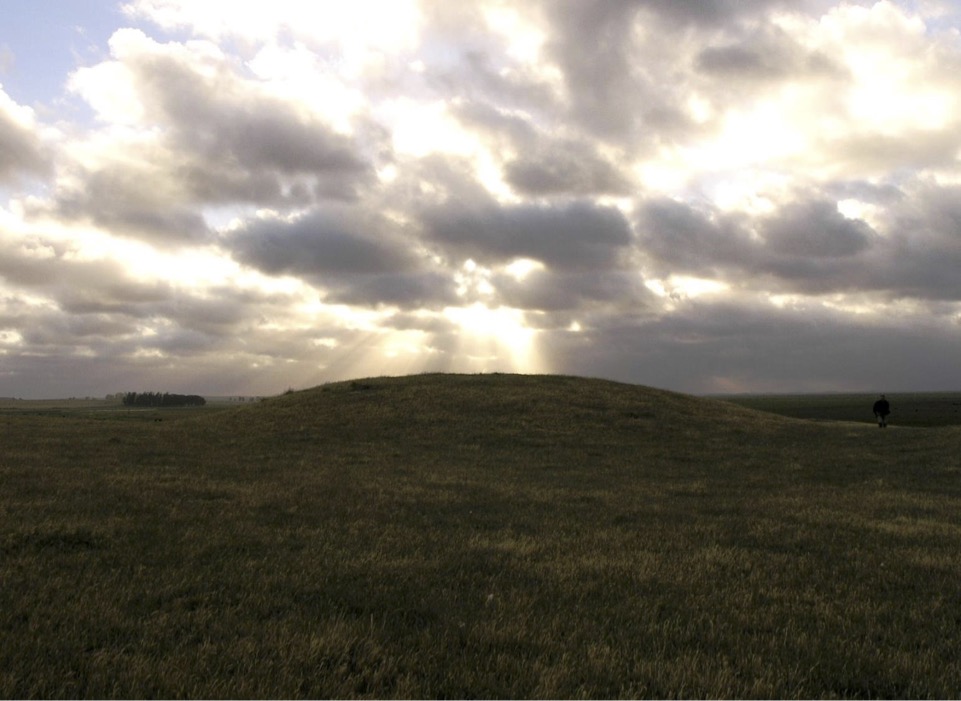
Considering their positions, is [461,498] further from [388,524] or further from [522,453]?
[522,453]

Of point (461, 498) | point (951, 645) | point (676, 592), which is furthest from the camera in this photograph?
point (461, 498)

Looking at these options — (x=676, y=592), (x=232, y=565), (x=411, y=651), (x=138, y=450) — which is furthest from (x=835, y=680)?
(x=138, y=450)

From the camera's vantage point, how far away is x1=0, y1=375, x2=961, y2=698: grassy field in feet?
25.3

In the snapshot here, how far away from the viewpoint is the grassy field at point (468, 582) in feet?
25.3

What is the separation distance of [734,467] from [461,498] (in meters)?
18.6

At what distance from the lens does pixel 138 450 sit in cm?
3469

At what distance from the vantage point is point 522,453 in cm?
3916

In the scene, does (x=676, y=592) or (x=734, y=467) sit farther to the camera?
(x=734, y=467)

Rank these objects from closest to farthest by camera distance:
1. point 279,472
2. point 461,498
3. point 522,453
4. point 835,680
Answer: point 835,680, point 461,498, point 279,472, point 522,453

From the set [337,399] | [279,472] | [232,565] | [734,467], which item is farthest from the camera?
[337,399]

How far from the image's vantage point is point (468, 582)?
1170cm

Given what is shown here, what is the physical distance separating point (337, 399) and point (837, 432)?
4224 centimetres

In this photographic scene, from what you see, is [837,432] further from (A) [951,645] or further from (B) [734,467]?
(A) [951,645]

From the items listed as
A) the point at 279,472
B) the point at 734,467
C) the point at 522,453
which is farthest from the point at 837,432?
the point at 279,472
